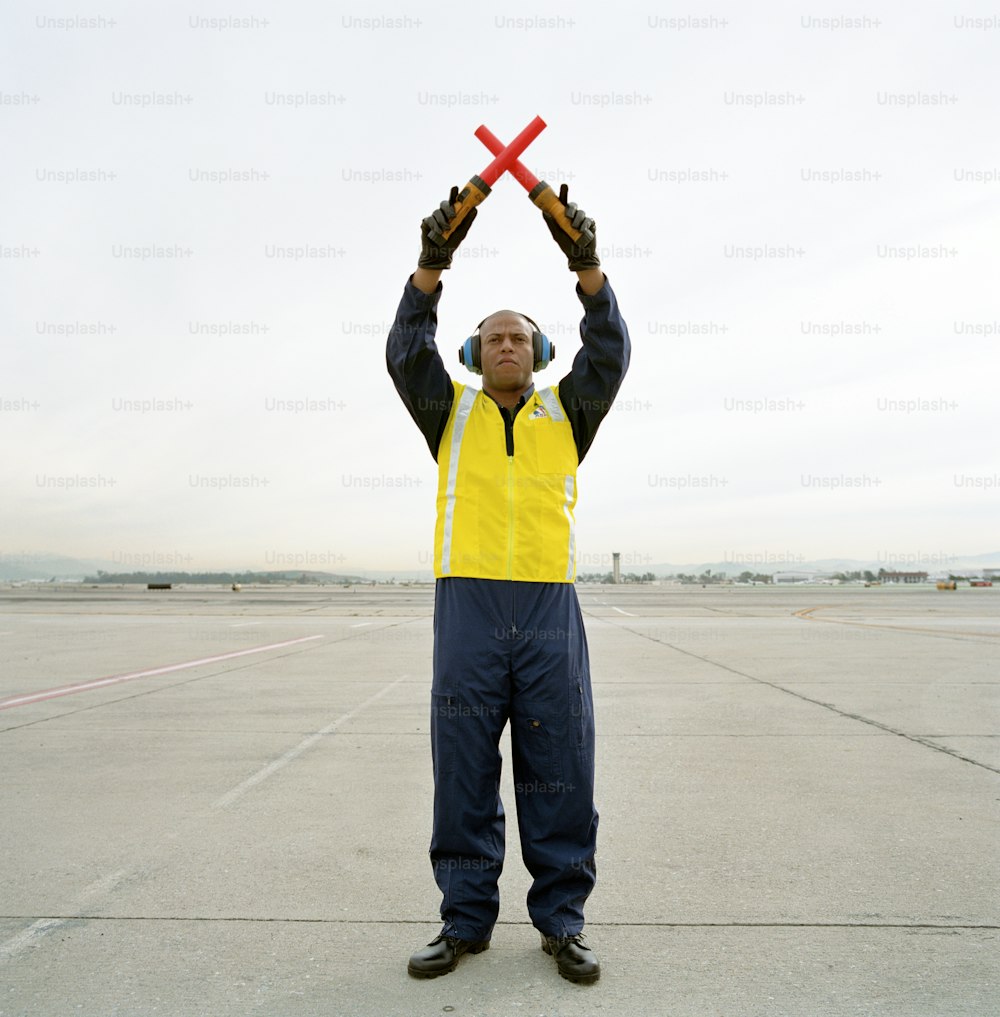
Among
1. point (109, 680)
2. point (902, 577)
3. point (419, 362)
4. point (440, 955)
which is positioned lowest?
point (109, 680)

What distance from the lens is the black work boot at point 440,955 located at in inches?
95.0

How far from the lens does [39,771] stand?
4867 millimetres

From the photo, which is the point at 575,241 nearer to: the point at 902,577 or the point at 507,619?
the point at 507,619

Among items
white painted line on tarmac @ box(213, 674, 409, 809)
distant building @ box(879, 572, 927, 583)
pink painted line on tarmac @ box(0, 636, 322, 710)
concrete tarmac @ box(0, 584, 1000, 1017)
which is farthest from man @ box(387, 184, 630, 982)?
distant building @ box(879, 572, 927, 583)

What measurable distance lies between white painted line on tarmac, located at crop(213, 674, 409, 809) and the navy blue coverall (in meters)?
2.01

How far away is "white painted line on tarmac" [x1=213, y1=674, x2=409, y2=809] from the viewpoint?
14.2 feet

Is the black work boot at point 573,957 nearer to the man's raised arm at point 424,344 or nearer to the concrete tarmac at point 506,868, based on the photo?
the concrete tarmac at point 506,868

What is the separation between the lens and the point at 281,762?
5082 mm

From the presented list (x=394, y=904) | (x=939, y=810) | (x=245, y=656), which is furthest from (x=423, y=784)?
(x=245, y=656)

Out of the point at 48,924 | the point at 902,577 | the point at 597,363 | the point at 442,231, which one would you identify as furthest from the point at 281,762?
the point at 902,577

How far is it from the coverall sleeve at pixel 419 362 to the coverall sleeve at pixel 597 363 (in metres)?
0.45

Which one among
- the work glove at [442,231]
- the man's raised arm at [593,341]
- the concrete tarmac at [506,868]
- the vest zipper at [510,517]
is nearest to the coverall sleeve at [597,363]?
the man's raised arm at [593,341]

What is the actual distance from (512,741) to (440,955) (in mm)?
655

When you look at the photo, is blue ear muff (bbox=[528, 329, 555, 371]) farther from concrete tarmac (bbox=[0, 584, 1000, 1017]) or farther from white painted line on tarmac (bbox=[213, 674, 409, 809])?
white painted line on tarmac (bbox=[213, 674, 409, 809])
